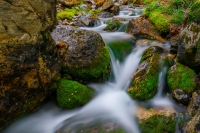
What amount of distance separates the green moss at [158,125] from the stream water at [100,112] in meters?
0.21

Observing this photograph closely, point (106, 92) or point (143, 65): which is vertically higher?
point (143, 65)

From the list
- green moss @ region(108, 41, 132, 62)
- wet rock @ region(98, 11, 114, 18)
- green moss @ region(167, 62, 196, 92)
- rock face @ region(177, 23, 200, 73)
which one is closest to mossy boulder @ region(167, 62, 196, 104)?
green moss @ region(167, 62, 196, 92)

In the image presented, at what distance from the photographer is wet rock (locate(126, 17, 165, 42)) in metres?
7.77

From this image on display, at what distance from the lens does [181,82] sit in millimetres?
5023

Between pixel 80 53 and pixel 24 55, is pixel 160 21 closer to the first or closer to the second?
pixel 80 53

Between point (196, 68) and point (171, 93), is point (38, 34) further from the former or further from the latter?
point (196, 68)

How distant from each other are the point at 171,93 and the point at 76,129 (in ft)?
8.76

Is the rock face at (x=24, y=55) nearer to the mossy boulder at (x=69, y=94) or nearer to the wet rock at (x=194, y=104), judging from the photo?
the mossy boulder at (x=69, y=94)

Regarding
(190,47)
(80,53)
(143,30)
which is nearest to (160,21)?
(143,30)

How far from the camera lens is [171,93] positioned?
17.1ft

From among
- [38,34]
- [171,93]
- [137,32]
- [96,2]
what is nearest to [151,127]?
[171,93]

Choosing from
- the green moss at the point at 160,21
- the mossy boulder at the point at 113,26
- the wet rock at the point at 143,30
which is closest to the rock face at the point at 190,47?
the wet rock at the point at 143,30

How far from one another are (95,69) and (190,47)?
2585mm

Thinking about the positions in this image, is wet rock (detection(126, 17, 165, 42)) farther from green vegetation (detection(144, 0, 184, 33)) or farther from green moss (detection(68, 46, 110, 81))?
green moss (detection(68, 46, 110, 81))
